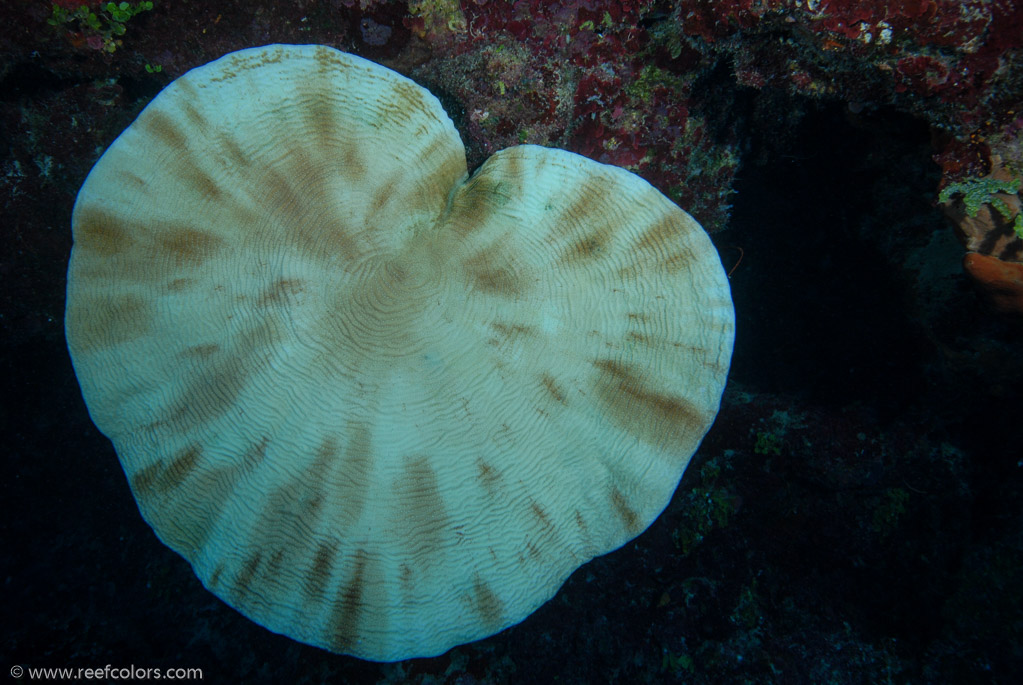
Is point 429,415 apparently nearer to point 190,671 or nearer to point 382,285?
point 382,285

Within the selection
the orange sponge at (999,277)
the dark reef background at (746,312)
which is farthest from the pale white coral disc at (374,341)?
the orange sponge at (999,277)

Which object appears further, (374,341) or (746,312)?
(746,312)

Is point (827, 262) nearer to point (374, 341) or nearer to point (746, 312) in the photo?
point (746, 312)

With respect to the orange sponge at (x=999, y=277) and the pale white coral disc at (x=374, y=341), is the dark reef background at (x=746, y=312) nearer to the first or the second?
the orange sponge at (x=999, y=277)

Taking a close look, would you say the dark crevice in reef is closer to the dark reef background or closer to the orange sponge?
the dark reef background

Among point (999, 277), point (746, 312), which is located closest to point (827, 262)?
point (746, 312)

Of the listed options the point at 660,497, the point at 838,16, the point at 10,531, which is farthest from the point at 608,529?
the point at 10,531

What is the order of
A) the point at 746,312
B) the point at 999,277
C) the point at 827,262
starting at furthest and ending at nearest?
the point at 746,312, the point at 827,262, the point at 999,277

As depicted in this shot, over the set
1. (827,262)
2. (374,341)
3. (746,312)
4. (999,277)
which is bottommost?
(746,312)
